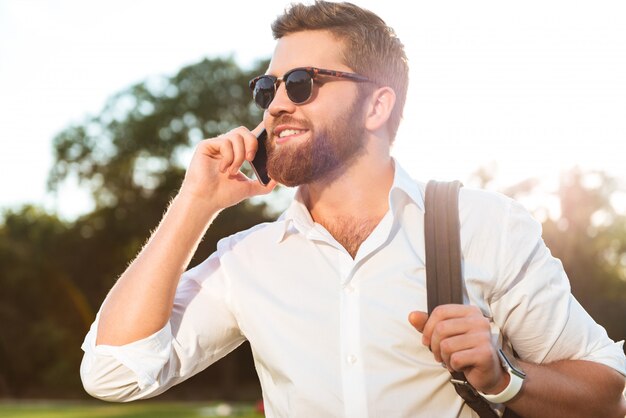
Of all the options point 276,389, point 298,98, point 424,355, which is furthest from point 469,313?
point 298,98

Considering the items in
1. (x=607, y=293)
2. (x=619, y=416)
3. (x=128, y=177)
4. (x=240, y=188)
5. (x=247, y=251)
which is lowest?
(x=607, y=293)

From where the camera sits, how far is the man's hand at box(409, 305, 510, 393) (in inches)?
99.0

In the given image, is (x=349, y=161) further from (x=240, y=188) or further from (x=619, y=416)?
(x=619, y=416)

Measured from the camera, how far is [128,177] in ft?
115

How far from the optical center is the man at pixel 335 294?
287 cm

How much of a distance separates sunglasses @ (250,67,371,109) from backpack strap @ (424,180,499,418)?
70 centimetres

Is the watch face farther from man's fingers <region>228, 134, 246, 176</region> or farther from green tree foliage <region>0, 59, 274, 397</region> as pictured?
green tree foliage <region>0, 59, 274, 397</region>

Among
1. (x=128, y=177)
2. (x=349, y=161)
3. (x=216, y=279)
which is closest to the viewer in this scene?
(x=216, y=279)

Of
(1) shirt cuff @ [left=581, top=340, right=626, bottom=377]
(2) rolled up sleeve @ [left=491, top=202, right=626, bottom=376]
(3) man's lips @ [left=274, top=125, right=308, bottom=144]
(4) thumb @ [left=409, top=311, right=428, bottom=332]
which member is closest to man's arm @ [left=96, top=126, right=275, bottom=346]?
(3) man's lips @ [left=274, top=125, right=308, bottom=144]

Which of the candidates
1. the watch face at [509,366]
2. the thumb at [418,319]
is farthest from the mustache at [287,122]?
the watch face at [509,366]

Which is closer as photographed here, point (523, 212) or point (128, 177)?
point (523, 212)

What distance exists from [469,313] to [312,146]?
1.17 m

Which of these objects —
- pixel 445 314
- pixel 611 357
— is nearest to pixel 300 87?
pixel 445 314

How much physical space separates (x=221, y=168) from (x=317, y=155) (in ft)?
1.34
